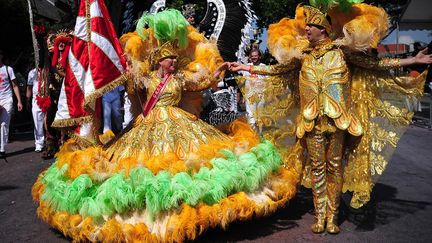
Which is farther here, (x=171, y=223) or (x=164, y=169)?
(x=164, y=169)

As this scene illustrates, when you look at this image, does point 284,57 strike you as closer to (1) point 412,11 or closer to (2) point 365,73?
(2) point 365,73

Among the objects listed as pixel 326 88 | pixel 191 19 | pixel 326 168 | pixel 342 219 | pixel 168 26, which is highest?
pixel 191 19

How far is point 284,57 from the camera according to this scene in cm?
462

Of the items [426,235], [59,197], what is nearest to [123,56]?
[59,197]

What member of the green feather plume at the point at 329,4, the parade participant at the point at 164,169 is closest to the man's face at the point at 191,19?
the parade participant at the point at 164,169

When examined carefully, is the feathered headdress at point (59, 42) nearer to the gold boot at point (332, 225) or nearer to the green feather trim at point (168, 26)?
the green feather trim at point (168, 26)

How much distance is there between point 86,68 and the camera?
14.4 feet

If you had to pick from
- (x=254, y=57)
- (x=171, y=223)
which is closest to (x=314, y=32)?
(x=171, y=223)

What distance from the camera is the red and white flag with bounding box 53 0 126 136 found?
4.32 m

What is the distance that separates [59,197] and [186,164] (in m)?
1.19

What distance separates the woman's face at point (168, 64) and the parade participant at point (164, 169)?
11mm

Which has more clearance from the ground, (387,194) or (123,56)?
(123,56)

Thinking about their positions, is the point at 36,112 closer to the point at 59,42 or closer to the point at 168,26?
the point at 59,42

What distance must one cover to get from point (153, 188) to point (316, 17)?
2.12 meters
